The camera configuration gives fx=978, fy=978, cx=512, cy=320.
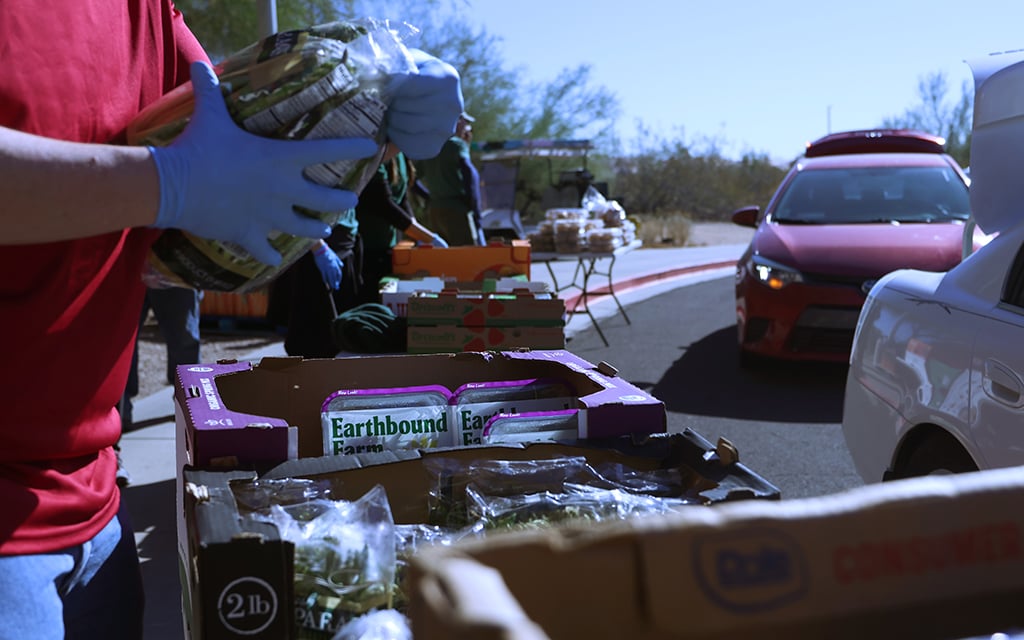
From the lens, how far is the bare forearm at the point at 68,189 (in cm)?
Result: 128

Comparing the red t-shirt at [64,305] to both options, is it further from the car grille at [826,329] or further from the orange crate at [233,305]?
the orange crate at [233,305]

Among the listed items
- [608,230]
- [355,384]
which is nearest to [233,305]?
[608,230]

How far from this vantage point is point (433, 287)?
4871 mm

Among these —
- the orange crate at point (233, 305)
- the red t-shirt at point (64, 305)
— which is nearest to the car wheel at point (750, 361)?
the orange crate at point (233, 305)

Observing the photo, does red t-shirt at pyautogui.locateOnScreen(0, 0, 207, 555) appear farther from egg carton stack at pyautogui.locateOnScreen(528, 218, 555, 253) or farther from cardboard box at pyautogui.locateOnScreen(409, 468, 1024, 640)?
egg carton stack at pyautogui.locateOnScreen(528, 218, 555, 253)

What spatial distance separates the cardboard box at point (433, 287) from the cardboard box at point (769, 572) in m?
3.36

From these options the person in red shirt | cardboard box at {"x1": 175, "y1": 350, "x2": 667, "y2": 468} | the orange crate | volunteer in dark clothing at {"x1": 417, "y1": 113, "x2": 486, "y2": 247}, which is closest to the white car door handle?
cardboard box at {"x1": 175, "y1": 350, "x2": 667, "y2": 468}

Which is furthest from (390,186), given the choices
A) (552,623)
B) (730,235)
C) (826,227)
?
(730,235)

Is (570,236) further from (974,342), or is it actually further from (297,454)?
(297,454)

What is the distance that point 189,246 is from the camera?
1.58m

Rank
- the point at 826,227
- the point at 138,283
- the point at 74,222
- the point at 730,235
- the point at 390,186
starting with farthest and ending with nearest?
1. the point at 730,235
2. the point at 826,227
3. the point at 390,186
4. the point at 138,283
5. the point at 74,222

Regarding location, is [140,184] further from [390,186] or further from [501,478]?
[390,186]

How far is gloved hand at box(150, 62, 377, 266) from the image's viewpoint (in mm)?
1376

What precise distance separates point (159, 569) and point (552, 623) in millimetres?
3803
